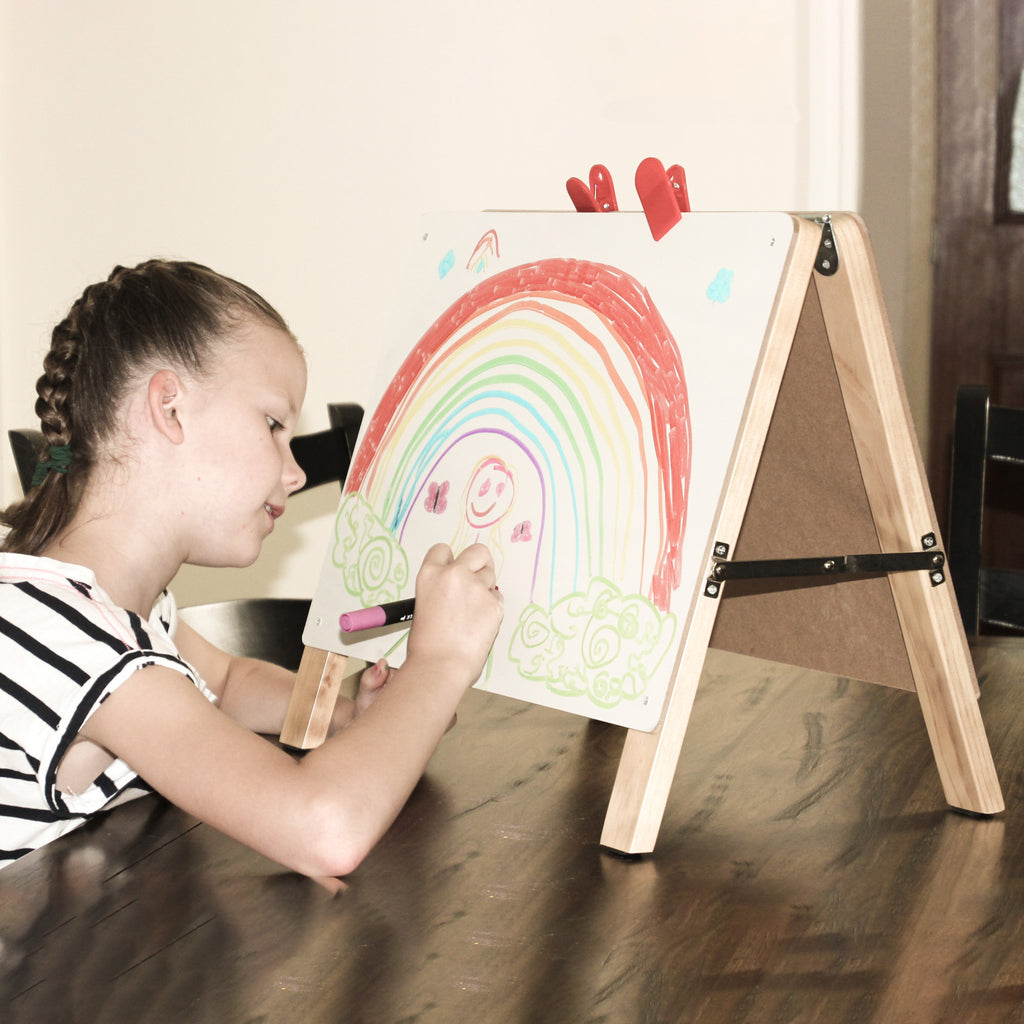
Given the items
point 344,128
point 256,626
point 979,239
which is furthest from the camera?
point 979,239

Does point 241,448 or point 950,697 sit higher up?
point 241,448

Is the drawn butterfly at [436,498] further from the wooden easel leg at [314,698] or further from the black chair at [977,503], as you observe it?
the black chair at [977,503]

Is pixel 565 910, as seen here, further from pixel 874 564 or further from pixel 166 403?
pixel 166 403

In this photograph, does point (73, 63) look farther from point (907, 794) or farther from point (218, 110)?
point (907, 794)

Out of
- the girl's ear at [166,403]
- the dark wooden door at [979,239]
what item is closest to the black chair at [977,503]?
the girl's ear at [166,403]

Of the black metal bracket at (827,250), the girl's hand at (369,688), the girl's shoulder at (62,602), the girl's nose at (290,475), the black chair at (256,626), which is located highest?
the black metal bracket at (827,250)

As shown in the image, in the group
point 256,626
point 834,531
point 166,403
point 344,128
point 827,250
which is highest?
point 344,128

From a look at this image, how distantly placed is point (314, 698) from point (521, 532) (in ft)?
0.91

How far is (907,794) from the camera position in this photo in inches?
37.2

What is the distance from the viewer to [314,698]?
1.10 meters

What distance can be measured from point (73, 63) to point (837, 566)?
88.7 inches

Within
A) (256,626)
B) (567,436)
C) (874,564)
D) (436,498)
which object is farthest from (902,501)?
(256,626)

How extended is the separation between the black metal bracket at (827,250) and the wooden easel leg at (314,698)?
54 centimetres

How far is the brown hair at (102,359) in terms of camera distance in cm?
99
